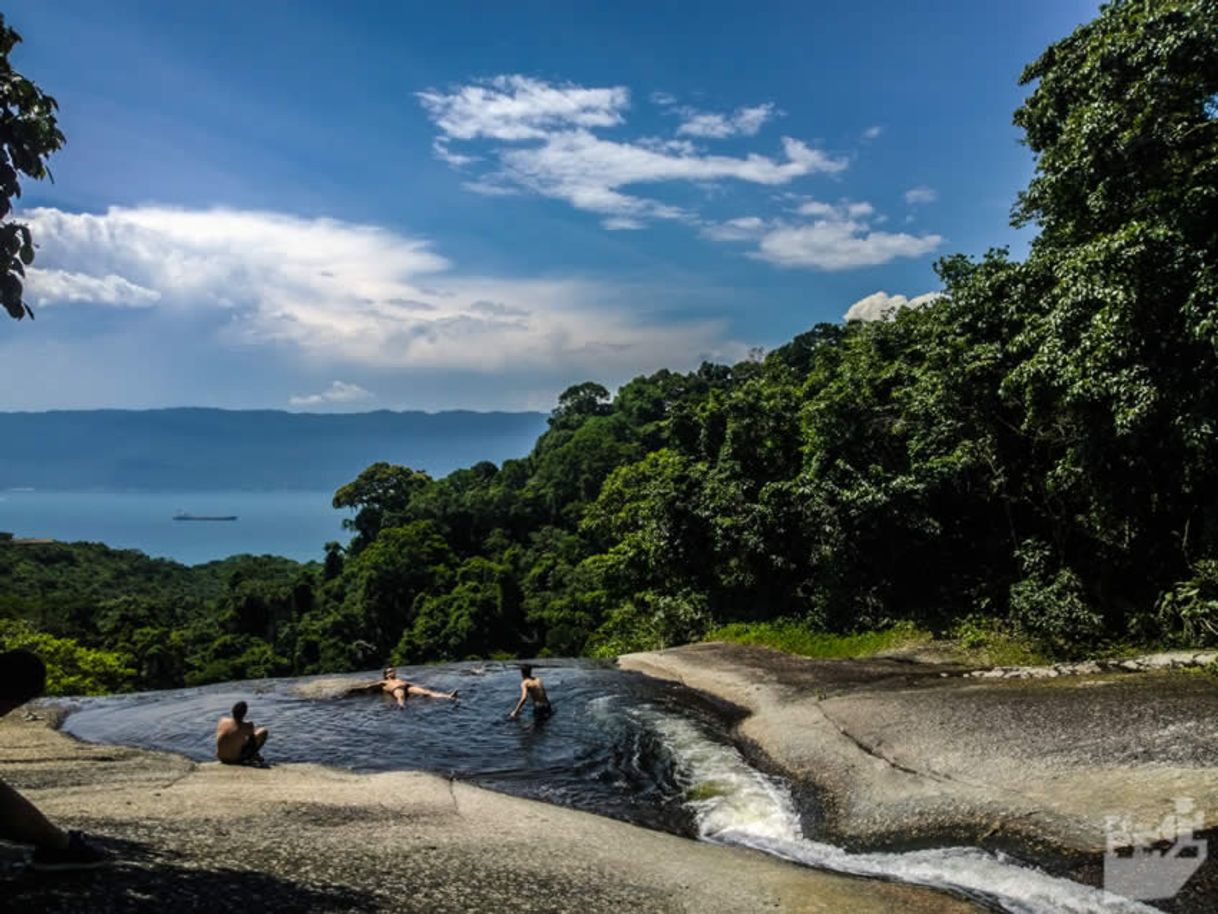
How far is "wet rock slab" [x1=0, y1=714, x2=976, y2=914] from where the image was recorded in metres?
6.64

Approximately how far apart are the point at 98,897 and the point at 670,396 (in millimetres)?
95033

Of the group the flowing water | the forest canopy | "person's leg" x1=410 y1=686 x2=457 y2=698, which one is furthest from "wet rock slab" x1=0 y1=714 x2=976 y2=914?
the forest canopy

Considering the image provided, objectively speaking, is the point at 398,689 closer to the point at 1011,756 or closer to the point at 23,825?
the point at 1011,756

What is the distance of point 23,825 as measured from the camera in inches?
244

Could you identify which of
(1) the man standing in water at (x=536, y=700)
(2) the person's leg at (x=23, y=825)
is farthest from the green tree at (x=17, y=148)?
(1) the man standing in water at (x=536, y=700)

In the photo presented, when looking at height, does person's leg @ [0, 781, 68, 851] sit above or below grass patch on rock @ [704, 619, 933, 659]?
above

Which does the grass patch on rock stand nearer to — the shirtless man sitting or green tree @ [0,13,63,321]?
the shirtless man sitting

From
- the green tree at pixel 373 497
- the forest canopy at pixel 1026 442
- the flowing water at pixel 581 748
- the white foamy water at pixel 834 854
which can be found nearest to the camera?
the white foamy water at pixel 834 854

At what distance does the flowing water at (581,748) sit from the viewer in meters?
9.38

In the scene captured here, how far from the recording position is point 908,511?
23734 millimetres

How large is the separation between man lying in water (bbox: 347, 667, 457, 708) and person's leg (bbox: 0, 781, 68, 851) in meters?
14.3

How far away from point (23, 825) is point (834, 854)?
874 centimetres

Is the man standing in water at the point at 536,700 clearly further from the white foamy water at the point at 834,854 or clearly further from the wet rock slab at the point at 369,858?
the wet rock slab at the point at 369,858

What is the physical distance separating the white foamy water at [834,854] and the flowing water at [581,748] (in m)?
0.02
